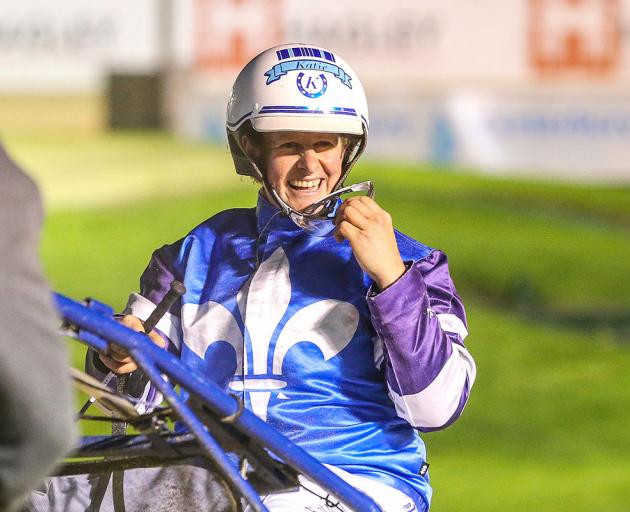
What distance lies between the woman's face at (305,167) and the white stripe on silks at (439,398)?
18.9 inches

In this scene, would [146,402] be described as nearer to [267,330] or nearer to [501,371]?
[267,330]

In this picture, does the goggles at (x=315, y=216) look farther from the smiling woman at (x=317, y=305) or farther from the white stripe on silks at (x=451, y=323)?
the white stripe on silks at (x=451, y=323)

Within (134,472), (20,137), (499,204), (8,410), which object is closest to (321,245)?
(134,472)

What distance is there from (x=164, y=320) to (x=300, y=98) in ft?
1.71

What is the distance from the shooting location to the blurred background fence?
10820 mm

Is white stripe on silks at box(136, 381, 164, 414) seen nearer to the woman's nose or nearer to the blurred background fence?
the woman's nose

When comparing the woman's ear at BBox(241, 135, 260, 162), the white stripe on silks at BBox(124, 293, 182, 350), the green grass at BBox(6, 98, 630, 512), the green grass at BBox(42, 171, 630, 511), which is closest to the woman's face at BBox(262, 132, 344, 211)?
the woman's ear at BBox(241, 135, 260, 162)

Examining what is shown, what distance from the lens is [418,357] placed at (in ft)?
8.73

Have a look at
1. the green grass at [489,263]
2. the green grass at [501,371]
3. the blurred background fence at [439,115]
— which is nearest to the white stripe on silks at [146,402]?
the green grass at [501,371]

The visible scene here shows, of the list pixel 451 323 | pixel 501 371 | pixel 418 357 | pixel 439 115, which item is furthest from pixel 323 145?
pixel 439 115

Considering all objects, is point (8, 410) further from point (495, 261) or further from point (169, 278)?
point (495, 261)

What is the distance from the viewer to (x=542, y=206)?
1173 centimetres

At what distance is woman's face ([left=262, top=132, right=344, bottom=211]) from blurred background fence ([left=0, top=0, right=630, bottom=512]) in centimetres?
687

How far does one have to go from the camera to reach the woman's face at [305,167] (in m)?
3.03
